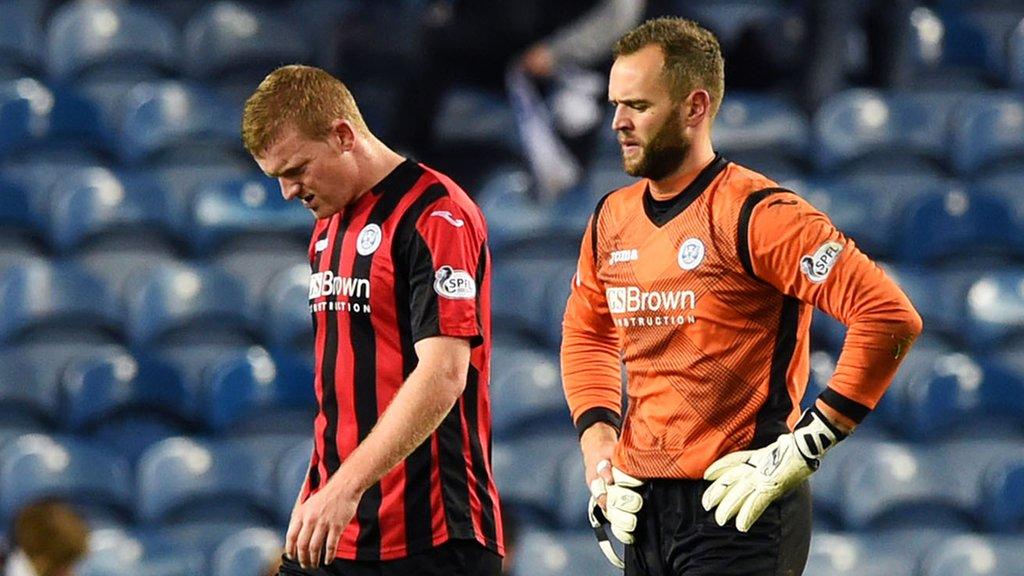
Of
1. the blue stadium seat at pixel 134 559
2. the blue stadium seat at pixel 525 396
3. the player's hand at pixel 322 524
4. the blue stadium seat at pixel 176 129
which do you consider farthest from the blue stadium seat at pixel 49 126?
the player's hand at pixel 322 524

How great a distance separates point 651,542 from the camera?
11.6ft

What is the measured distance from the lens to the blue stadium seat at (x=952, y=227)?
7027 millimetres

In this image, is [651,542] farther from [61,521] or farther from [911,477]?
[911,477]

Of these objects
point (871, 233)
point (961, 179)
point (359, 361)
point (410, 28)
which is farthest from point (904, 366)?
point (359, 361)

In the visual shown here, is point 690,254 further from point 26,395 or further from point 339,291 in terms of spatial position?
point 26,395

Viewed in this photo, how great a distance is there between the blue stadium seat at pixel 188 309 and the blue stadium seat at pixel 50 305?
144mm

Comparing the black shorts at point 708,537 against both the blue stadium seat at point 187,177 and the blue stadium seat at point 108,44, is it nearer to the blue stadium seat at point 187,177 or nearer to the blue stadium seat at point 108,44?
the blue stadium seat at point 187,177

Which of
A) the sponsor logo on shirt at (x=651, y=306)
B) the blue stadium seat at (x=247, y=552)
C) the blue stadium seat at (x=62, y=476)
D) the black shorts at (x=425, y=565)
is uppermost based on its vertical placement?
the sponsor logo on shirt at (x=651, y=306)


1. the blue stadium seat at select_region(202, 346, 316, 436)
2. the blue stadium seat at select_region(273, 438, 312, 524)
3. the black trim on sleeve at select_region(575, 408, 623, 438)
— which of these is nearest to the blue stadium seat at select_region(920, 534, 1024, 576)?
the blue stadium seat at select_region(273, 438, 312, 524)

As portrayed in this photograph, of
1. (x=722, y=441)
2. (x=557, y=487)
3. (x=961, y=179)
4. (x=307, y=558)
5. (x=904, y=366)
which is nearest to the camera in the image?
(x=307, y=558)

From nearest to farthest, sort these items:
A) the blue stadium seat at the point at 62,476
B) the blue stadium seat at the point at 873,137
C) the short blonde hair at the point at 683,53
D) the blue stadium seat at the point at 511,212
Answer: the short blonde hair at the point at 683,53
the blue stadium seat at the point at 62,476
the blue stadium seat at the point at 511,212
the blue stadium seat at the point at 873,137

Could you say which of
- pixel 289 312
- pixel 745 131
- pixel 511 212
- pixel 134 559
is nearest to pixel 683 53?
pixel 134 559

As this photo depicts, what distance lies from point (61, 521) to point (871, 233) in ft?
11.5

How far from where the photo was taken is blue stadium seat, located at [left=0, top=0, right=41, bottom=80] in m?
7.72
